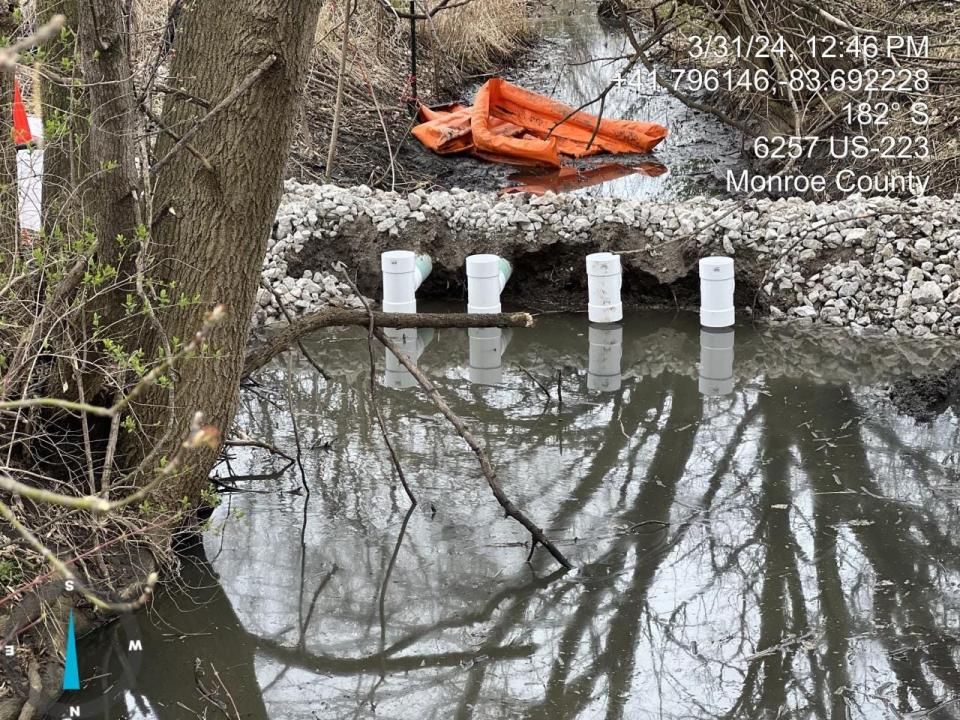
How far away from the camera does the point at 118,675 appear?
3641 millimetres

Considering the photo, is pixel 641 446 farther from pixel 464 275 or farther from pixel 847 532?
pixel 464 275

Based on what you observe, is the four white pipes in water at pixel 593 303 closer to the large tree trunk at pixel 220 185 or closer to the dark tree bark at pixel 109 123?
the large tree trunk at pixel 220 185

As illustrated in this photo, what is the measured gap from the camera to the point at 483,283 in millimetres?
6715

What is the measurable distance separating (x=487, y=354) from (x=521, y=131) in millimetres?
4294

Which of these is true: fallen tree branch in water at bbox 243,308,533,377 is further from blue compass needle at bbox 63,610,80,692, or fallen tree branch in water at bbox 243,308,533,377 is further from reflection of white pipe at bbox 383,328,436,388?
reflection of white pipe at bbox 383,328,436,388

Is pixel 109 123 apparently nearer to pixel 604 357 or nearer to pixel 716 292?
pixel 604 357

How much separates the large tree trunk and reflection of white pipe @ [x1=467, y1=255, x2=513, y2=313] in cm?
258

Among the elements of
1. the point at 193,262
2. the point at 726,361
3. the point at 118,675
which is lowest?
the point at 118,675

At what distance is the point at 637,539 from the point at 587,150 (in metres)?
6.14

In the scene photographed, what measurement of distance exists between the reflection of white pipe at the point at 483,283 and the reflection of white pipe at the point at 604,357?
616mm

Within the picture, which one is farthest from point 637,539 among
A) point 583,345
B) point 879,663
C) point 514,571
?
point 583,345

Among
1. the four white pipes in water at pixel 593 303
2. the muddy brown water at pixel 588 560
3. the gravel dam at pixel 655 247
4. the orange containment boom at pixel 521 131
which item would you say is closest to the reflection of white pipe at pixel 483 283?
the four white pipes in water at pixel 593 303

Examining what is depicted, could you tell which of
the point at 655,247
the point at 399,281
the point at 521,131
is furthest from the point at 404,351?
the point at 521,131

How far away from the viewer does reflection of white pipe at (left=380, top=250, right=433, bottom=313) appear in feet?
22.2
